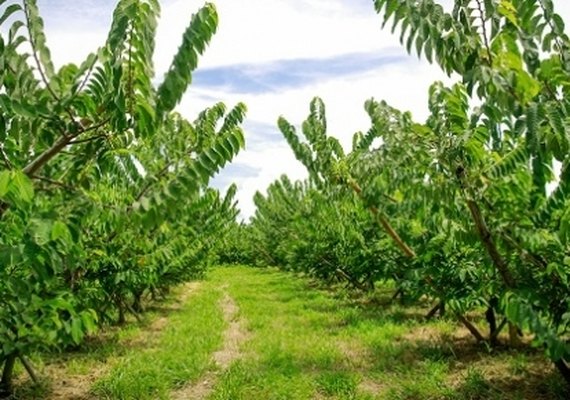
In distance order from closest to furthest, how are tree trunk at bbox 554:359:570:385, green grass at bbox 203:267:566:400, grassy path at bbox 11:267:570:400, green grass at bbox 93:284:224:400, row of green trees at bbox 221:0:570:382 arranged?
1. row of green trees at bbox 221:0:570:382
2. tree trunk at bbox 554:359:570:385
3. green grass at bbox 203:267:566:400
4. grassy path at bbox 11:267:570:400
5. green grass at bbox 93:284:224:400

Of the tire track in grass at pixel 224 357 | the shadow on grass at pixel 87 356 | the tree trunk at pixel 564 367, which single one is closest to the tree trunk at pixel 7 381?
the shadow on grass at pixel 87 356

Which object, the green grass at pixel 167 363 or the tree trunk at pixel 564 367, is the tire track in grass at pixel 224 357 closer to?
the green grass at pixel 167 363

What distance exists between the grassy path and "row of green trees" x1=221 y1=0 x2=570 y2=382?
2.66 ft

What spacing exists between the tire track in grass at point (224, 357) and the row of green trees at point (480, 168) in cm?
305

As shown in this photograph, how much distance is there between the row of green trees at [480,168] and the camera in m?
3.02

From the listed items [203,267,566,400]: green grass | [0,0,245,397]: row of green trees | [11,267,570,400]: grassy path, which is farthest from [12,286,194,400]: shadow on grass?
[0,0,245,397]: row of green trees

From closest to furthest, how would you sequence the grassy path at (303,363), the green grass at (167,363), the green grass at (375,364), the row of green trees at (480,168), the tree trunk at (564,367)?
the row of green trees at (480,168)
the tree trunk at (564,367)
the green grass at (375,364)
the grassy path at (303,363)
the green grass at (167,363)

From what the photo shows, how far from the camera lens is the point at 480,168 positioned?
5.75m

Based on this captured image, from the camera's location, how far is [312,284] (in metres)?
24.5

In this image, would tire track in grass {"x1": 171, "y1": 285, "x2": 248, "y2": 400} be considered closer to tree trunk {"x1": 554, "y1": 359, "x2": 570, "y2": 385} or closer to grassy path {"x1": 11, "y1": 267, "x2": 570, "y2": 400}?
grassy path {"x1": 11, "y1": 267, "x2": 570, "y2": 400}

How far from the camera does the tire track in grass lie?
300 inches

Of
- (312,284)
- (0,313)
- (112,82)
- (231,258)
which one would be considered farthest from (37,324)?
(231,258)

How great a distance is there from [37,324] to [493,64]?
4.42 metres

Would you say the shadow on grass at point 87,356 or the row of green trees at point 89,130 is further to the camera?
the shadow on grass at point 87,356
